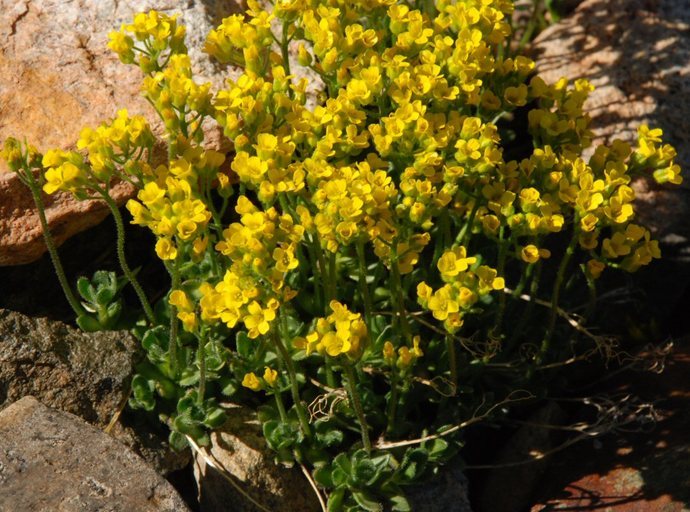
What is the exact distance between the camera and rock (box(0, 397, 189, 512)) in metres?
3.07

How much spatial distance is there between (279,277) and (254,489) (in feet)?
3.56

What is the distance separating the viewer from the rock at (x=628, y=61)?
471 centimetres

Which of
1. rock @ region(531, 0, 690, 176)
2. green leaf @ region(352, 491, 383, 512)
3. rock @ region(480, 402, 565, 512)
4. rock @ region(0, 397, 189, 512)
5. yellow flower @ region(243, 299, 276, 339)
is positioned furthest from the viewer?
rock @ region(531, 0, 690, 176)

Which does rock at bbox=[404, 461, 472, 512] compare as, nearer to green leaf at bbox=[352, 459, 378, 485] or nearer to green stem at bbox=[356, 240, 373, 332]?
green leaf at bbox=[352, 459, 378, 485]

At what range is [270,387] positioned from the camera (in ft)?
11.0

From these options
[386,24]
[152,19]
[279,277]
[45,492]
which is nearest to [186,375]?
[45,492]

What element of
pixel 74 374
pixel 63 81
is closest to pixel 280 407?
pixel 74 374

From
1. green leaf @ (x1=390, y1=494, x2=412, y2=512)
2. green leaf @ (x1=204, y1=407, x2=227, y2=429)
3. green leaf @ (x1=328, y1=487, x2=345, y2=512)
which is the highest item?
green leaf @ (x1=204, y1=407, x2=227, y2=429)

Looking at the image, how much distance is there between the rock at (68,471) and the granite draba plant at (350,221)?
325mm

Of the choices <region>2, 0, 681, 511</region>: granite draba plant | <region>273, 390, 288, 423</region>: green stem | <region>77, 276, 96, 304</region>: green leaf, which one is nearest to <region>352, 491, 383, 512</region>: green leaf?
<region>2, 0, 681, 511</region>: granite draba plant

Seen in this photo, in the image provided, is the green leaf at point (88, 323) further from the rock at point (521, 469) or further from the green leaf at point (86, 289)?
the rock at point (521, 469)

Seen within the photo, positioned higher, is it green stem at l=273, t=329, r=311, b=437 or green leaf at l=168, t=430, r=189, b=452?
green stem at l=273, t=329, r=311, b=437

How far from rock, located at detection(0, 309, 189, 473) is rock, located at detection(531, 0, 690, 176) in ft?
8.25

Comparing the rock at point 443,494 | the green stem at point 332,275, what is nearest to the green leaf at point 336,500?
the rock at point 443,494
